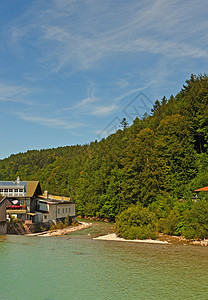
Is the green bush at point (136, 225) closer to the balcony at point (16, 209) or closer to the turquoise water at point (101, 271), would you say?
the turquoise water at point (101, 271)

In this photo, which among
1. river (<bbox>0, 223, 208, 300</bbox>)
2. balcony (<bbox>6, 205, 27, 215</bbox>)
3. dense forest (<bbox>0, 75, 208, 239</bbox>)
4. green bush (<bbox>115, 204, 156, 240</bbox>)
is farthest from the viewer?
balcony (<bbox>6, 205, 27, 215</bbox>)

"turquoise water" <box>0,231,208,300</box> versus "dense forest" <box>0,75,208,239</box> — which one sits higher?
"dense forest" <box>0,75,208,239</box>

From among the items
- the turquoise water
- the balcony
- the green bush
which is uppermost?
the balcony

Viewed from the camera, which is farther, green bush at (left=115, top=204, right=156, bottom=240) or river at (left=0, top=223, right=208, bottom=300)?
green bush at (left=115, top=204, right=156, bottom=240)

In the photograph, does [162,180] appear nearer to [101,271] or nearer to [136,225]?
[136,225]

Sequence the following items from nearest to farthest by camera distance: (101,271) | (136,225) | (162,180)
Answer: (101,271)
(136,225)
(162,180)

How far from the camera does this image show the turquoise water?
21047mm

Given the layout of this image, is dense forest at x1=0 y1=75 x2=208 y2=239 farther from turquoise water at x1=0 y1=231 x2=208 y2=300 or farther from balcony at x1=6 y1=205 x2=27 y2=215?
balcony at x1=6 y1=205 x2=27 y2=215

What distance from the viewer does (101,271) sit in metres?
26.1

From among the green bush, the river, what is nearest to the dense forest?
the green bush

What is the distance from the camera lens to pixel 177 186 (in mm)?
58688

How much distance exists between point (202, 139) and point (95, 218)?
34809mm

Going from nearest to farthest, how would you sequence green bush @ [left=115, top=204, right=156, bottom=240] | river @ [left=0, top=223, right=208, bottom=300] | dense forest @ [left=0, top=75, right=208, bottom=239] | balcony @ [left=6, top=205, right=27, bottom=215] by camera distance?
river @ [left=0, top=223, right=208, bottom=300], green bush @ [left=115, top=204, right=156, bottom=240], dense forest @ [left=0, top=75, right=208, bottom=239], balcony @ [left=6, top=205, right=27, bottom=215]

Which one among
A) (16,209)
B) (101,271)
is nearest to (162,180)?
(16,209)
